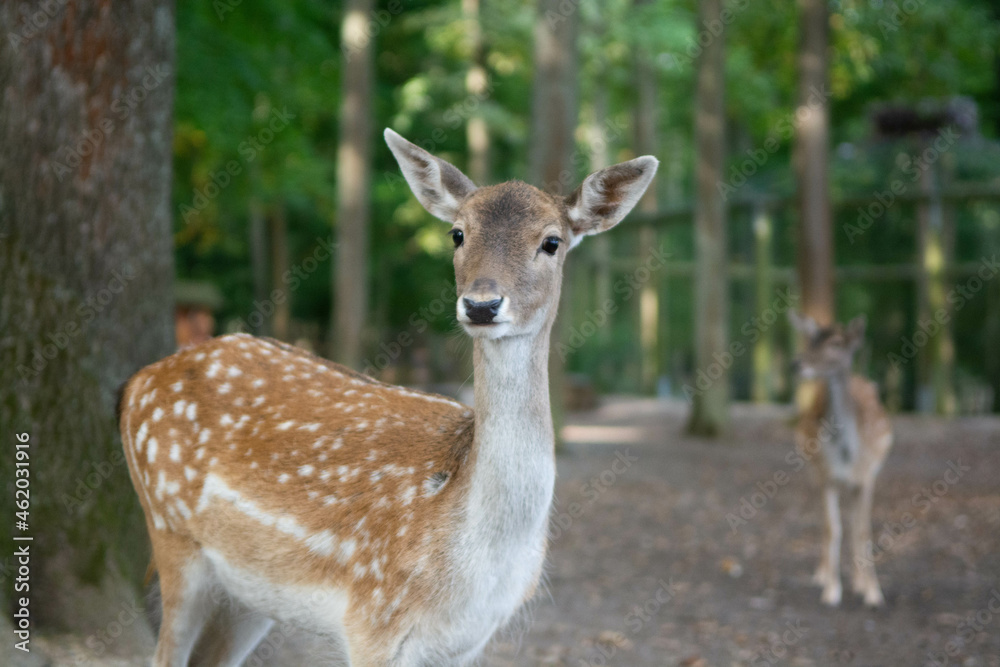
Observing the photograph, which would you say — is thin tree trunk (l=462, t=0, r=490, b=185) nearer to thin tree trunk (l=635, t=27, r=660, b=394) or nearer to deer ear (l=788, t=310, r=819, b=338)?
thin tree trunk (l=635, t=27, r=660, b=394)

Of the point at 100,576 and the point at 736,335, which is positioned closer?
the point at 100,576

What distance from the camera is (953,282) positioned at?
16.5m

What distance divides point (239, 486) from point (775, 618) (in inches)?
154

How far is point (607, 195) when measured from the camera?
147 inches

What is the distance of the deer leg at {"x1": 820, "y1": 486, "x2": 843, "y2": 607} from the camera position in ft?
22.5

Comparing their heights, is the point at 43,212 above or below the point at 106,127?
below

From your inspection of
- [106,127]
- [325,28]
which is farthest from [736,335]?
[106,127]

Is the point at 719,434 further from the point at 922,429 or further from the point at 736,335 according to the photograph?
the point at 736,335

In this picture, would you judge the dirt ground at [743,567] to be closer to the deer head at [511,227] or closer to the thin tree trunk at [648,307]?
the deer head at [511,227]

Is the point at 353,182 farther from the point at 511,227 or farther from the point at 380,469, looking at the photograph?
the point at 511,227

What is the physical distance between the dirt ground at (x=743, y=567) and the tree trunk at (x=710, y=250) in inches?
33.5

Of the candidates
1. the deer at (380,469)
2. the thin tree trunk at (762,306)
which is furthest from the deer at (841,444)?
the thin tree trunk at (762,306)

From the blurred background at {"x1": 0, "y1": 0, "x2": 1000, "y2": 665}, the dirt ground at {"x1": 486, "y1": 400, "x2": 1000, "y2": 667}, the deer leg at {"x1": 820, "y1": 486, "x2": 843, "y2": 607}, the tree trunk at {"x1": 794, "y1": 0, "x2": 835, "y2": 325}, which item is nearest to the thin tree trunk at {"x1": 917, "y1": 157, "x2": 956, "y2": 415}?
A: the blurred background at {"x1": 0, "y1": 0, "x2": 1000, "y2": 665}

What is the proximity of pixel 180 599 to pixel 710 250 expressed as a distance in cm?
1150
